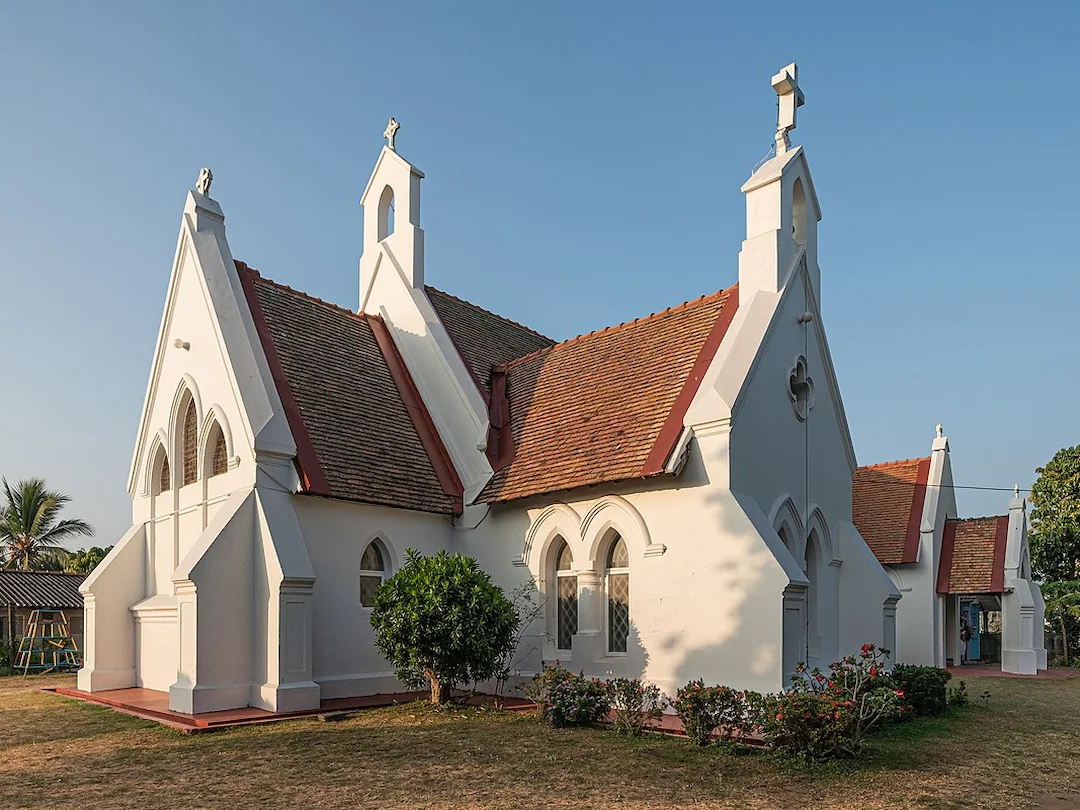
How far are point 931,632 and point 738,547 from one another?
17273mm

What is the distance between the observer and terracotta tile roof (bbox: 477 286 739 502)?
624 inches

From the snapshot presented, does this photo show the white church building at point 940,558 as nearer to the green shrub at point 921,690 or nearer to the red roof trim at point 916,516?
the red roof trim at point 916,516

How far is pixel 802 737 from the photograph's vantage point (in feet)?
35.4

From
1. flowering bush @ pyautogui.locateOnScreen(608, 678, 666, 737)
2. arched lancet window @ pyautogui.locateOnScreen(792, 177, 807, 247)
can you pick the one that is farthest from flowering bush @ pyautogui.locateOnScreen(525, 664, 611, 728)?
arched lancet window @ pyautogui.locateOnScreen(792, 177, 807, 247)

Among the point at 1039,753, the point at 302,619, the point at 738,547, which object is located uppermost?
the point at 738,547

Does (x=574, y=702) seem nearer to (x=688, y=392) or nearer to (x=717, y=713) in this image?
(x=717, y=713)

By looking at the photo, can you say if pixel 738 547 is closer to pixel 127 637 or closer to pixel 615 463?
pixel 615 463

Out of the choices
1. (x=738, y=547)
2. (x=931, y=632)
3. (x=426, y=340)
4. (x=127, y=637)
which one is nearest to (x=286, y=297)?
(x=426, y=340)

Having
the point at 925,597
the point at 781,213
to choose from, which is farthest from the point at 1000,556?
the point at 781,213

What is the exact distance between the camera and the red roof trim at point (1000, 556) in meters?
28.4

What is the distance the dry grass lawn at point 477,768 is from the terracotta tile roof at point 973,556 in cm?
1491

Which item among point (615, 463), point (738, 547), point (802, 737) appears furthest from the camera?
point (615, 463)

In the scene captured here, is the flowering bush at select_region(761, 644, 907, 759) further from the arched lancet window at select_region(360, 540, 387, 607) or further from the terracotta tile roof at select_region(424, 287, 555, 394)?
the terracotta tile roof at select_region(424, 287, 555, 394)

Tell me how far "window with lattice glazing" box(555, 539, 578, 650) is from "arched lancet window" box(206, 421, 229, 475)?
6.95m
